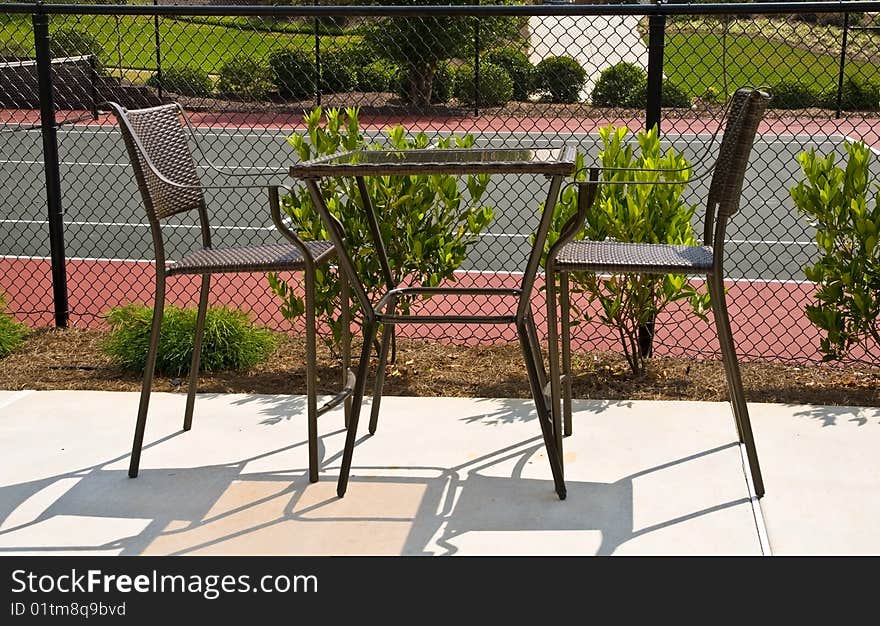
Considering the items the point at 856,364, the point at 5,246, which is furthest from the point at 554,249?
the point at 5,246

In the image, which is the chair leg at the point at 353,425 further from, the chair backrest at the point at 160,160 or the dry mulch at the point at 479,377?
the dry mulch at the point at 479,377

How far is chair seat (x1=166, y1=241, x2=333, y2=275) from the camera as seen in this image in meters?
3.75

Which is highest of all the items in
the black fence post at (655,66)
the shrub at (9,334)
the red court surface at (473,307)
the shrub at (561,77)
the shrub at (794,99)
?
the black fence post at (655,66)

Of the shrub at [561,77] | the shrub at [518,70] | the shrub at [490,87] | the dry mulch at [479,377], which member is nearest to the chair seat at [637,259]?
the dry mulch at [479,377]

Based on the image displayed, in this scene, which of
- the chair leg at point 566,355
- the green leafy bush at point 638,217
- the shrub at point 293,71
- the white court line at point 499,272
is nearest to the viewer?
the chair leg at point 566,355

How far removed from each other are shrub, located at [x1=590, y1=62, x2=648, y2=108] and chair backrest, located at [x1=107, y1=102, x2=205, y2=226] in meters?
13.6

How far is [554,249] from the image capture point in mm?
3590

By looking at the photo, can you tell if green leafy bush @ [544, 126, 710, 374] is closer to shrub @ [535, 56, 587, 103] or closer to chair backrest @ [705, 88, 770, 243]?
chair backrest @ [705, 88, 770, 243]

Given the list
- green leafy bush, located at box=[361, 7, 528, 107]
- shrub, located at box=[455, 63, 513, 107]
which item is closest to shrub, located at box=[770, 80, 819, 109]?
shrub, located at box=[455, 63, 513, 107]

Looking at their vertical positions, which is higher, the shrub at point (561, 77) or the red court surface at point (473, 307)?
the shrub at point (561, 77)

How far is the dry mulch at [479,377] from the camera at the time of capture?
4.79m

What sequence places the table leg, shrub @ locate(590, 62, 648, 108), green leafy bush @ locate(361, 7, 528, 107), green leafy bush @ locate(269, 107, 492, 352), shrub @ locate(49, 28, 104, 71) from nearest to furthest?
1. the table leg
2. green leafy bush @ locate(269, 107, 492, 352)
3. shrub @ locate(590, 62, 648, 108)
4. green leafy bush @ locate(361, 7, 528, 107)
5. shrub @ locate(49, 28, 104, 71)

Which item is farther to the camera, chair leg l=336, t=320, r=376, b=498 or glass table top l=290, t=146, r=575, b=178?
chair leg l=336, t=320, r=376, b=498

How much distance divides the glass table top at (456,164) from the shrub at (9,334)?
7.61ft
